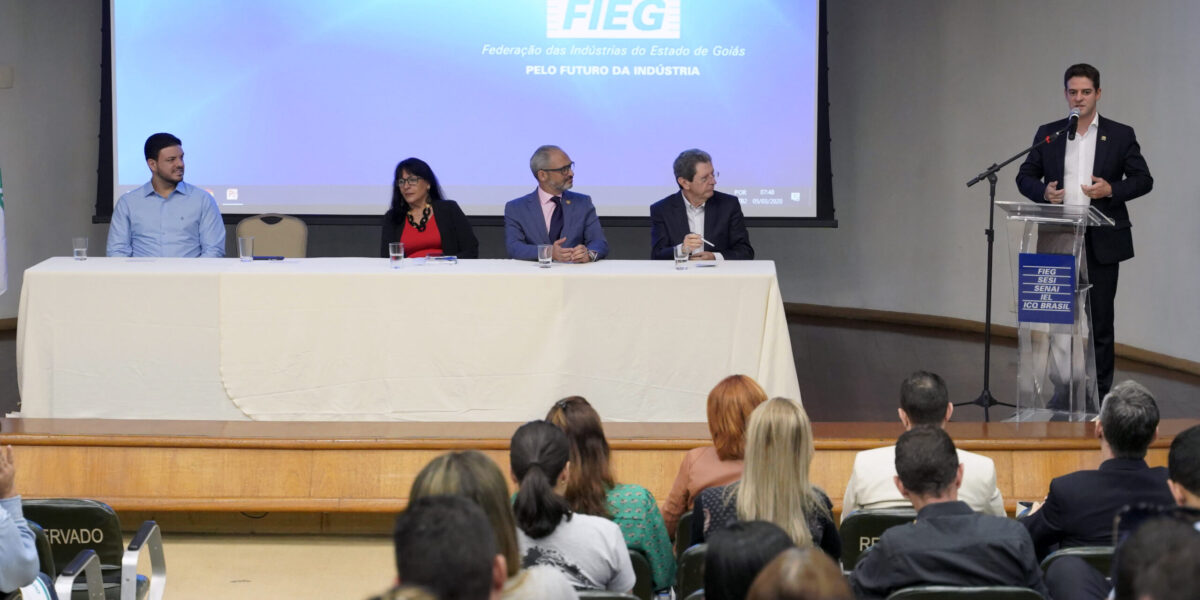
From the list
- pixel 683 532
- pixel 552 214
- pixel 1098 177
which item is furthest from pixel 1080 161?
pixel 683 532

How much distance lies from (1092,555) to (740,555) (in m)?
1.01

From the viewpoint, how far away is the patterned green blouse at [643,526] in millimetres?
2650

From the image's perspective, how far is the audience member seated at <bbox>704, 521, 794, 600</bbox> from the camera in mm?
1750

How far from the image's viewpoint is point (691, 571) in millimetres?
2502

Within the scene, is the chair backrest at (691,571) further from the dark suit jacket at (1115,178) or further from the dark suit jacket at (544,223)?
the dark suit jacket at (1115,178)

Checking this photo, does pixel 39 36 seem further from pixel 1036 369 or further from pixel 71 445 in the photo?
pixel 1036 369

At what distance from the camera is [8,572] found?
231 centimetres

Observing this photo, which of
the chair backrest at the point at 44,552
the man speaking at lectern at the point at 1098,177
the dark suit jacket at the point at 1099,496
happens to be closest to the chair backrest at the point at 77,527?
the chair backrest at the point at 44,552

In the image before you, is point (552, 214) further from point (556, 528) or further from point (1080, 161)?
point (556, 528)

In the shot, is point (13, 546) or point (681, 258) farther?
point (681, 258)

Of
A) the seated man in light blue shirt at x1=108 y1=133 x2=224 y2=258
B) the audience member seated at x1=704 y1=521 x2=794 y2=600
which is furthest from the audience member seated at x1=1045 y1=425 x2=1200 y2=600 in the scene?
the seated man in light blue shirt at x1=108 y1=133 x2=224 y2=258

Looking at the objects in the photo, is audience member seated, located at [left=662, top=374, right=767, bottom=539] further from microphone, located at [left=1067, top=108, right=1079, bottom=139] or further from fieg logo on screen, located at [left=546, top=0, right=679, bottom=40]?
fieg logo on screen, located at [left=546, top=0, right=679, bottom=40]

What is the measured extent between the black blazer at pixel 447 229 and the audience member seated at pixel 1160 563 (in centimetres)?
388

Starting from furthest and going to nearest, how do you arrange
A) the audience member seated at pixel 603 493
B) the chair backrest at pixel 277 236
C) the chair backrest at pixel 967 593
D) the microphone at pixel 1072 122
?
1. the chair backrest at pixel 277 236
2. the microphone at pixel 1072 122
3. the audience member seated at pixel 603 493
4. the chair backrest at pixel 967 593
